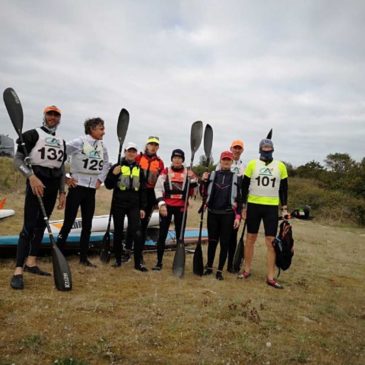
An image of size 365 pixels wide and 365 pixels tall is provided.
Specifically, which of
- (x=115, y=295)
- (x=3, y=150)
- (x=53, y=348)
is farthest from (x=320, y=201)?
(x=3, y=150)

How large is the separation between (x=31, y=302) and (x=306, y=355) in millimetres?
2617

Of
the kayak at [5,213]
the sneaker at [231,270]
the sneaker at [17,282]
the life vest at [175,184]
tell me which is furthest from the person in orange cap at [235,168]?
the kayak at [5,213]

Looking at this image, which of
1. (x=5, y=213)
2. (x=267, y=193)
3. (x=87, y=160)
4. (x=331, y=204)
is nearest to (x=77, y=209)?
(x=87, y=160)

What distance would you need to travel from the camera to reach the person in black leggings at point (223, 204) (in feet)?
17.1

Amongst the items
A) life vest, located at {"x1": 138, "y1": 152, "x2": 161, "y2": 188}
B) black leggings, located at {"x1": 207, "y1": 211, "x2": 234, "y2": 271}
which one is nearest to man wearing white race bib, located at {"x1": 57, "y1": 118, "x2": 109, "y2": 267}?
life vest, located at {"x1": 138, "y1": 152, "x2": 161, "y2": 188}

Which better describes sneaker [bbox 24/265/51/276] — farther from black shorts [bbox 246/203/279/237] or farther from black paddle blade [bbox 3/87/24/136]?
black shorts [bbox 246/203/279/237]

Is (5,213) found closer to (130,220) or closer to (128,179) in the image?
(130,220)

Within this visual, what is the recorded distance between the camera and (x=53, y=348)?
2.67 metres

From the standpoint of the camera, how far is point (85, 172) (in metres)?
4.91

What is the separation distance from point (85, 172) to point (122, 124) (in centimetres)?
157

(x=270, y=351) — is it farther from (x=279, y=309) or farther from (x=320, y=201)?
(x=320, y=201)

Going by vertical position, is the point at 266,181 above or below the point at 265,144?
below

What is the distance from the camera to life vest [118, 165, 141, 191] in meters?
5.16

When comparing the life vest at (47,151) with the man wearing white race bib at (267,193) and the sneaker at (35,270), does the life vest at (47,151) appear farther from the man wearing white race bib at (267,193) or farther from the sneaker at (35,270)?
the man wearing white race bib at (267,193)
